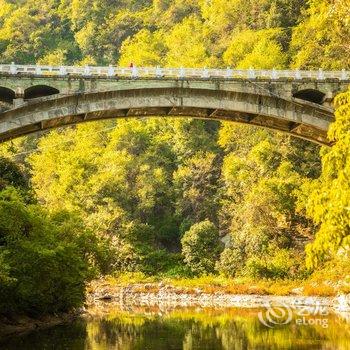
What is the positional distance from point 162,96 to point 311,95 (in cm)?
1015

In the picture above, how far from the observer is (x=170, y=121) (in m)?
86.1

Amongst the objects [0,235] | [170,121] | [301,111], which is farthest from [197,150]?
[0,235]

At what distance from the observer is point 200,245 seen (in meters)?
69.1

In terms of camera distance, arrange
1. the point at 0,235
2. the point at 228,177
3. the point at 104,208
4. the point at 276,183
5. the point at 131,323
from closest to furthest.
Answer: the point at 0,235 → the point at 131,323 → the point at 276,183 → the point at 228,177 → the point at 104,208

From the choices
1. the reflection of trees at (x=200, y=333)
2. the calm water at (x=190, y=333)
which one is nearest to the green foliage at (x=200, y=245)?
the calm water at (x=190, y=333)

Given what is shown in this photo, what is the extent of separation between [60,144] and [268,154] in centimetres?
3842

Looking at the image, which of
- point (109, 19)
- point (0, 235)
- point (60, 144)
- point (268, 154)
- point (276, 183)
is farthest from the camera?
point (109, 19)

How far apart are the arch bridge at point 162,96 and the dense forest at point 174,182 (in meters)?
4.65

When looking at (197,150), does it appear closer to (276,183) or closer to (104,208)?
(104,208)

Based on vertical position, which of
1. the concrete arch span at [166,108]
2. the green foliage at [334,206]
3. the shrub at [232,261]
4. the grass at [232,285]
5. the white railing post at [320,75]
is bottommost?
the green foliage at [334,206]

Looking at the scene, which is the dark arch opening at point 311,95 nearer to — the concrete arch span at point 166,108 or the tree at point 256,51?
the concrete arch span at point 166,108

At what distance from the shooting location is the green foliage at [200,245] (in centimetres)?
6844

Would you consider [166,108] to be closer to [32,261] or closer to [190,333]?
[32,261]

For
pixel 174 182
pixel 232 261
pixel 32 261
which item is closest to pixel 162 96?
pixel 32 261
